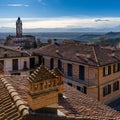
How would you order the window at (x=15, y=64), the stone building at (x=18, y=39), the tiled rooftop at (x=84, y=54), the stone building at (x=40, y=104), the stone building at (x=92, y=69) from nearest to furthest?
the stone building at (x=40, y=104) → the stone building at (x=92, y=69) → the tiled rooftop at (x=84, y=54) → the window at (x=15, y=64) → the stone building at (x=18, y=39)

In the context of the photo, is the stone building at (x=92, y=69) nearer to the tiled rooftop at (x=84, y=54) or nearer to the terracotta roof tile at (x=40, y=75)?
the tiled rooftop at (x=84, y=54)

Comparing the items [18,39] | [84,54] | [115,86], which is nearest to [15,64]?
[84,54]

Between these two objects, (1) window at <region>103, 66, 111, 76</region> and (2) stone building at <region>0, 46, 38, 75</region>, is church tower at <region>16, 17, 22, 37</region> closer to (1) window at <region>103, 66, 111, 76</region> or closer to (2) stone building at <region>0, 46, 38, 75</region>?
(2) stone building at <region>0, 46, 38, 75</region>

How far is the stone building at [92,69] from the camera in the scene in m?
33.2

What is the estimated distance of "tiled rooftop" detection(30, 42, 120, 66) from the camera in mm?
34013

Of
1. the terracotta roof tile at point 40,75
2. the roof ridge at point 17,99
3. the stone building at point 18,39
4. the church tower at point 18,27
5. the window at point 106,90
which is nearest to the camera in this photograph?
the roof ridge at point 17,99

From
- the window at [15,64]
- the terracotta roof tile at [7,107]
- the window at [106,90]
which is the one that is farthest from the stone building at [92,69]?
the terracotta roof tile at [7,107]

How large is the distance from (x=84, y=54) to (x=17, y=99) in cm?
2714

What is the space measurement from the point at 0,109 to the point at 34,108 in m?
1.33

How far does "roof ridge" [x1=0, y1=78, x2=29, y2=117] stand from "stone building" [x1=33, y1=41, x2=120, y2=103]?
22734 mm

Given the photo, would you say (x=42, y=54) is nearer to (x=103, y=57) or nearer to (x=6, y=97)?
(x=103, y=57)

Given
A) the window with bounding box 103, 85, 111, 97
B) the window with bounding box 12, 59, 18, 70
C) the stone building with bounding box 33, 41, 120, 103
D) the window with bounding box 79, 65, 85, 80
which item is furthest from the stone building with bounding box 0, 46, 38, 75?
the window with bounding box 103, 85, 111, 97

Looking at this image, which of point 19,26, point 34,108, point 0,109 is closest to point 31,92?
point 34,108

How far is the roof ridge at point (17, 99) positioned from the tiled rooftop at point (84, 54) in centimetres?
2302
